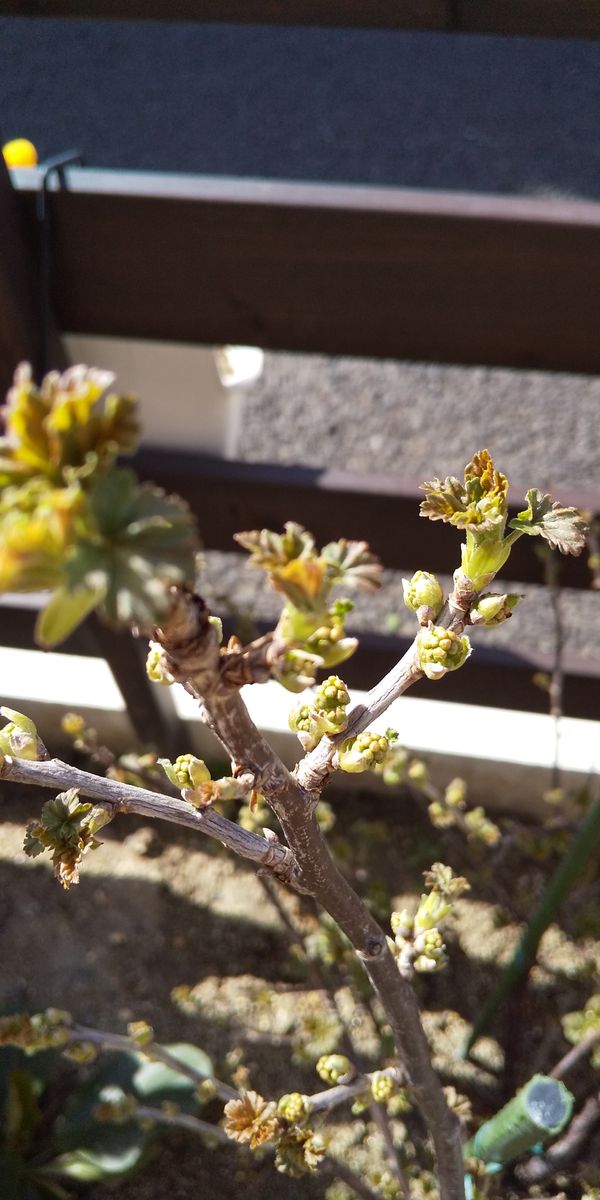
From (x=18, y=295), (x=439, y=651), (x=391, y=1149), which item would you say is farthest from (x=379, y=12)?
(x=391, y=1149)

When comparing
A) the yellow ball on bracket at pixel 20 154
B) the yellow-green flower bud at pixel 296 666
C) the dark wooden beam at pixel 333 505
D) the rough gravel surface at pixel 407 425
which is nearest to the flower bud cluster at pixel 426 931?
the yellow-green flower bud at pixel 296 666

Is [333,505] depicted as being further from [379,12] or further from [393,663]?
[379,12]

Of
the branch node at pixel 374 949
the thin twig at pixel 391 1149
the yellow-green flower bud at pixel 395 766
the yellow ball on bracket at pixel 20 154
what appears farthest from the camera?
the yellow ball on bracket at pixel 20 154

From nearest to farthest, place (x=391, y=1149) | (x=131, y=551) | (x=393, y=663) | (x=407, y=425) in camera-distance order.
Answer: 1. (x=131, y=551)
2. (x=391, y=1149)
3. (x=393, y=663)
4. (x=407, y=425)

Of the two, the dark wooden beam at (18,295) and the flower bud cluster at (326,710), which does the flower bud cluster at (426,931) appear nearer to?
the flower bud cluster at (326,710)

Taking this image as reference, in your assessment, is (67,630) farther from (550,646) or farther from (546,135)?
(546,135)

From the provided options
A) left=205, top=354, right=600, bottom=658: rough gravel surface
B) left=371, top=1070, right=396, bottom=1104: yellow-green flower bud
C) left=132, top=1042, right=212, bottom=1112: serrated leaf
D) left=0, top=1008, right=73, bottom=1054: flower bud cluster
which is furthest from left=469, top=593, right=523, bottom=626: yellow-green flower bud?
left=205, top=354, right=600, bottom=658: rough gravel surface

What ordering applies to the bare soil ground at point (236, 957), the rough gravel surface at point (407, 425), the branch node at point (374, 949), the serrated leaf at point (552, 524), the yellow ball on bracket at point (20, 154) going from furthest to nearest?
1. the rough gravel surface at point (407, 425)
2. the yellow ball on bracket at point (20, 154)
3. the bare soil ground at point (236, 957)
4. the branch node at point (374, 949)
5. the serrated leaf at point (552, 524)
